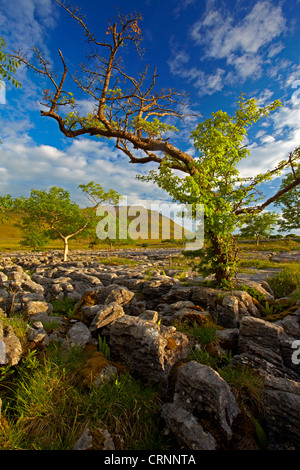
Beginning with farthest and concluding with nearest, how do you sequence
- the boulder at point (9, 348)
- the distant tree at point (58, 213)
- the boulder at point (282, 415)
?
the distant tree at point (58, 213)
the boulder at point (9, 348)
the boulder at point (282, 415)

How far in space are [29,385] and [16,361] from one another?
0.53 metres

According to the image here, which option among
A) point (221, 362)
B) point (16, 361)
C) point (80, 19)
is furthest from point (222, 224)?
point (80, 19)

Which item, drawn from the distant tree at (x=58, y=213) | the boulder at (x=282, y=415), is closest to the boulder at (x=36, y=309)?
the boulder at (x=282, y=415)

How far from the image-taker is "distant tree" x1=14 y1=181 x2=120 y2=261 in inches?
977

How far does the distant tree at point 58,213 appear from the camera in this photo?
81.4 ft

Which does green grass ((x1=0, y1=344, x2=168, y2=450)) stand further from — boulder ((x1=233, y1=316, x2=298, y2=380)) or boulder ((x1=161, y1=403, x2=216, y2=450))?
boulder ((x1=233, y1=316, x2=298, y2=380))

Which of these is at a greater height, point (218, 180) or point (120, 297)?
point (218, 180)

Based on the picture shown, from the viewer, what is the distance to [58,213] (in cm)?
2581

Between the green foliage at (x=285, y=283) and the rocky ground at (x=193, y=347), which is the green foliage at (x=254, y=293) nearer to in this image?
the rocky ground at (x=193, y=347)

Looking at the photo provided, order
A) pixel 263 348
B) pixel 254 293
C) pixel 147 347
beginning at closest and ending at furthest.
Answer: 1. pixel 147 347
2. pixel 263 348
3. pixel 254 293

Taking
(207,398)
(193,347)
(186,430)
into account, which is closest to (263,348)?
(193,347)

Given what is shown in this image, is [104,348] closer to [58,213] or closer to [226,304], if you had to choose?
[226,304]
